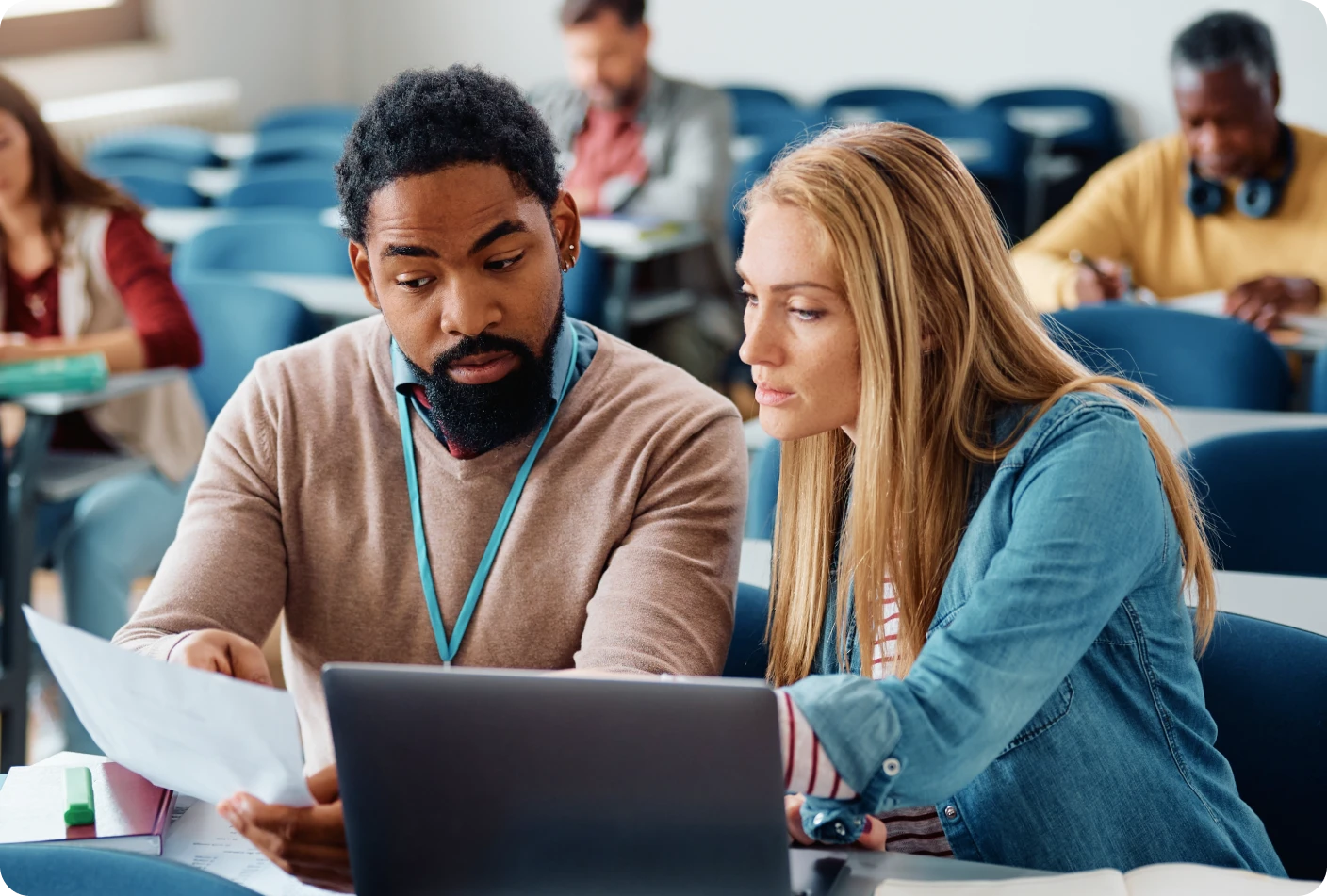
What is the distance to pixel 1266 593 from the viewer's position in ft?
5.35

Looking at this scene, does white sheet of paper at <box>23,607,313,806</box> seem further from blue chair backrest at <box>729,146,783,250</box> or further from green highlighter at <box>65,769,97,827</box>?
blue chair backrest at <box>729,146,783,250</box>

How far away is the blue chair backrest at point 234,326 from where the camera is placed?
2717mm

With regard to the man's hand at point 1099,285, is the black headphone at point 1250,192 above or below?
above

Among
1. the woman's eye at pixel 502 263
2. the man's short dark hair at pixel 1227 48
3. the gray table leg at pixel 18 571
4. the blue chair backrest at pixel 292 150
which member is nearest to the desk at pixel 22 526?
the gray table leg at pixel 18 571

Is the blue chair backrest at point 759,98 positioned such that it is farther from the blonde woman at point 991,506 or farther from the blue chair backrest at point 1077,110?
the blonde woman at point 991,506

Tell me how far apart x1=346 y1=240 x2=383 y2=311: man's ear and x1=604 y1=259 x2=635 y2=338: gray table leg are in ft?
7.20

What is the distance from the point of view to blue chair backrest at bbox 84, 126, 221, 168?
554 cm

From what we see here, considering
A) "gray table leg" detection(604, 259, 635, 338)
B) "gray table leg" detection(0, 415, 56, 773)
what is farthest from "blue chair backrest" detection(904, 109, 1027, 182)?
"gray table leg" detection(0, 415, 56, 773)

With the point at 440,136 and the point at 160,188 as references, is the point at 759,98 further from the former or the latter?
the point at 440,136

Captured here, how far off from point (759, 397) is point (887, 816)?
1.26ft

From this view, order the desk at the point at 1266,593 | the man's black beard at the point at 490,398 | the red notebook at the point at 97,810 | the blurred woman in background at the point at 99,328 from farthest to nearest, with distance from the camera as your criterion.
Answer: the blurred woman in background at the point at 99,328 < the desk at the point at 1266,593 < the man's black beard at the point at 490,398 < the red notebook at the point at 97,810

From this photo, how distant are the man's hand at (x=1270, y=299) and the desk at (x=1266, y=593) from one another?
1.09 m

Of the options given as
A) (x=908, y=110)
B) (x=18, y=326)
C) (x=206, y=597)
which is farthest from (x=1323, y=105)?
(x=206, y=597)

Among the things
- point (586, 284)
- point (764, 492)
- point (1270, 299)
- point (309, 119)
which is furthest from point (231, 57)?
point (764, 492)
